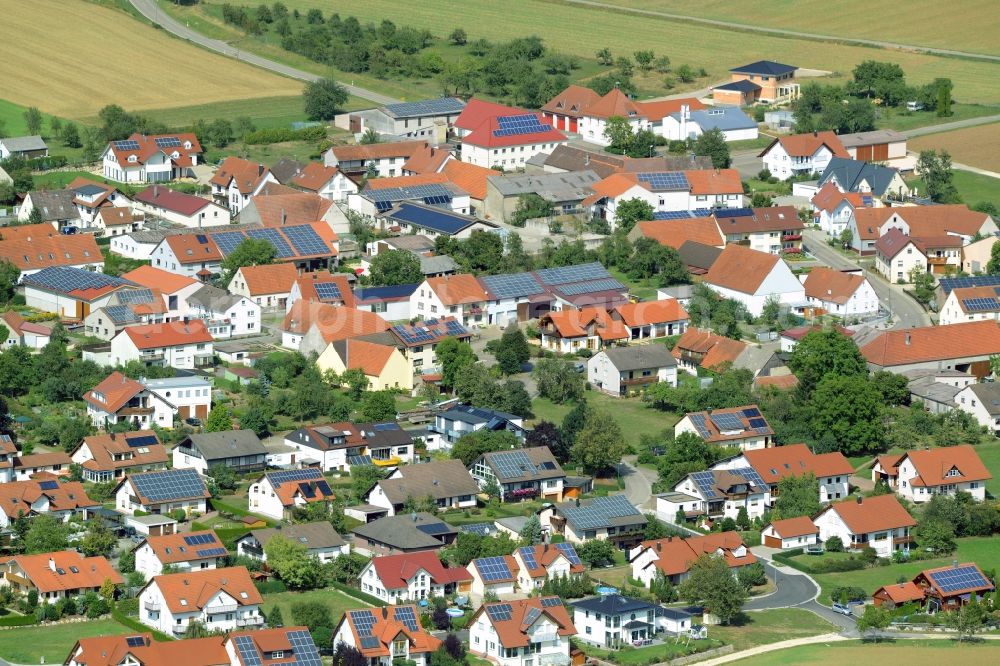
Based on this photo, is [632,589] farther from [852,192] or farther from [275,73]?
[275,73]

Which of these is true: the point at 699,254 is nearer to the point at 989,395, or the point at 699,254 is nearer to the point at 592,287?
the point at 592,287

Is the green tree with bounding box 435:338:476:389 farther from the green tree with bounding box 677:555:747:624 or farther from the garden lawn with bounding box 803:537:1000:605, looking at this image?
the green tree with bounding box 677:555:747:624

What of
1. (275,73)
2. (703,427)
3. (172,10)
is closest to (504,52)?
(275,73)

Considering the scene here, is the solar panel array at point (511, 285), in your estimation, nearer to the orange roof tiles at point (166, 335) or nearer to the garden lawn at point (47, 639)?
the orange roof tiles at point (166, 335)

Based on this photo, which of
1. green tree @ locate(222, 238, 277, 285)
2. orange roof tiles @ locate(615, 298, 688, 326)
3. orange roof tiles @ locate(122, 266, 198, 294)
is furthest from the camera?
green tree @ locate(222, 238, 277, 285)

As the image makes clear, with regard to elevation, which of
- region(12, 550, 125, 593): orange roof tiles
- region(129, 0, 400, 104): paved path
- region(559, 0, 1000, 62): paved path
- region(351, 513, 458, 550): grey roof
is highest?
region(559, 0, 1000, 62): paved path

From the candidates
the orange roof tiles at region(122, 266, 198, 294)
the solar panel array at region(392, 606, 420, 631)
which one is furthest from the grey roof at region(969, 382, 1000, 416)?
the orange roof tiles at region(122, 266, 198, 294)

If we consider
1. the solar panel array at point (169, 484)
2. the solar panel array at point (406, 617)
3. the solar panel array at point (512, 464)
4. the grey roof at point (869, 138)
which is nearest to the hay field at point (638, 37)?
the grey roof at point (869, 138)
